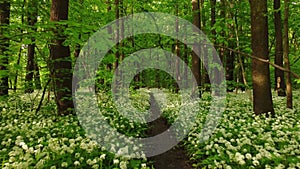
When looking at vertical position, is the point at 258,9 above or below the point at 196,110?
above

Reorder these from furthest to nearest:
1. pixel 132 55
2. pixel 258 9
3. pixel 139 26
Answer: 1. pixel 139 26
2. pixel 132 55
3. pixel 258 9

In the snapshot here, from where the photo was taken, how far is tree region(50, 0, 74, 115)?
790 cm

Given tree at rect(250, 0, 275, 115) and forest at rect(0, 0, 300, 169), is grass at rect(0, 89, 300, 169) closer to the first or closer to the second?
forest at rect(0, 0, 300, 169)

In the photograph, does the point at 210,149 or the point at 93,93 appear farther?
the point at 93,93

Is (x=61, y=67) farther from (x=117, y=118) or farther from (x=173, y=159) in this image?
(x=173, y=159)

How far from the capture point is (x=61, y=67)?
8297mm

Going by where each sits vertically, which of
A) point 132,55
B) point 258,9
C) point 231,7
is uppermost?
point 231,7

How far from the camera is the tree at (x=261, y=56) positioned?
27.1 feet

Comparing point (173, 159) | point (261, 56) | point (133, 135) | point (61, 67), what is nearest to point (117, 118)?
point (133, 135)

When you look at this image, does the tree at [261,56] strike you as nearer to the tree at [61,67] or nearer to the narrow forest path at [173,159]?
the narrow forest path at [173,159]

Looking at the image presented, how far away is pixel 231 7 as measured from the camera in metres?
11.4

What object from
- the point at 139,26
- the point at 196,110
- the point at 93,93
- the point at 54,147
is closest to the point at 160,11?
the point at 139,26

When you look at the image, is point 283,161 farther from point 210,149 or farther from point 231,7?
point 231,7

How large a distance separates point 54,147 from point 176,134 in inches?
188
